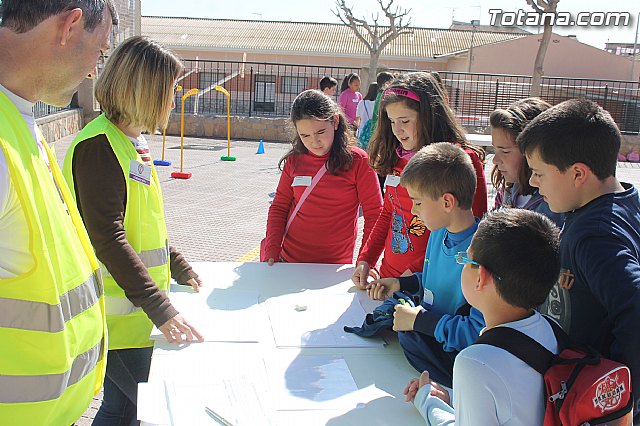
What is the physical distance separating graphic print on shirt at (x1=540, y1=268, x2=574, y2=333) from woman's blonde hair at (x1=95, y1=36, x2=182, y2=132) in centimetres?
137

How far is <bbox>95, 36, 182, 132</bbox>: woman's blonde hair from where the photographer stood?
2121 millimetres

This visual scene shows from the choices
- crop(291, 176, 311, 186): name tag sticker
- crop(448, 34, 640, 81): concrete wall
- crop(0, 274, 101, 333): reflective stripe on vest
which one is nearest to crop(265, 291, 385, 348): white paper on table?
crop(291, 176, 311, 186): name tag sticker

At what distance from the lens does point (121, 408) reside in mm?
2246

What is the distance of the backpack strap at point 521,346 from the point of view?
4.38 ft

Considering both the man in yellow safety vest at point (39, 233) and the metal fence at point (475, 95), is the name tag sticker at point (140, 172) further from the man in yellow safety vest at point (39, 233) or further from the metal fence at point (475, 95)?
the metal fence at point (475, 95)

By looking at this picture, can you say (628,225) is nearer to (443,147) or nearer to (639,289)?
(639,289)

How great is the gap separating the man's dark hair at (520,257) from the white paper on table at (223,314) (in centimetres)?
99

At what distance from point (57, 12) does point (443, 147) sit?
128 cm

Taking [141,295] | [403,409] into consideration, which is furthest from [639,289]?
[141,295]

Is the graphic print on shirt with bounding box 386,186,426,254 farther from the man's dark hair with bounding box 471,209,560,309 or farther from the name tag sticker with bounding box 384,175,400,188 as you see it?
the man's dark hair with bounding box 471,209,560,309

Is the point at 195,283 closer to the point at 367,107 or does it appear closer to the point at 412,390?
the point at 412,390

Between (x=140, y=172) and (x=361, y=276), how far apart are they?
1066mm

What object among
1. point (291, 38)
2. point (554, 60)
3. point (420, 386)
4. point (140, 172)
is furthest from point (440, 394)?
point (554, 60)

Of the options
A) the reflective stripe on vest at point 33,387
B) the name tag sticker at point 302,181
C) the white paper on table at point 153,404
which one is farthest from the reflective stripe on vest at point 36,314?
the name tag sticker at point 302,181
